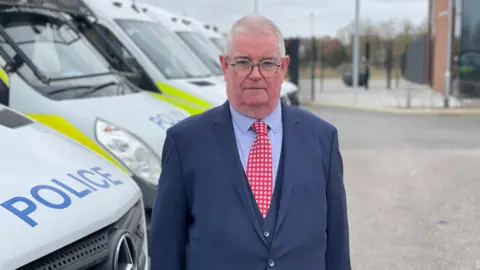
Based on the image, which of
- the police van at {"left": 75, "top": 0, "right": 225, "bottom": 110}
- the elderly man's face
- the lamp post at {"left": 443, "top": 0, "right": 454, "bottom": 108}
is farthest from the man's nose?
the lamp post at {"left": 443, "top": 0, "right": 454, "bottom": 108}

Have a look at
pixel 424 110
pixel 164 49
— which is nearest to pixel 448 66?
pixel 424 110

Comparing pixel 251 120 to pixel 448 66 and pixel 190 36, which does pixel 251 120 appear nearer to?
pixel 190 36

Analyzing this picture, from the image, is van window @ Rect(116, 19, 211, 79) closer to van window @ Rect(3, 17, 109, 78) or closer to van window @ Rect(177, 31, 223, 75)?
van window @ Rect(177, 31, 223, 75)

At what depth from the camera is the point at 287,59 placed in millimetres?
2045

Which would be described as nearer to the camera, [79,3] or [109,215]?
[109,215]

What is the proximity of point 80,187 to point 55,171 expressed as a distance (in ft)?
0.47

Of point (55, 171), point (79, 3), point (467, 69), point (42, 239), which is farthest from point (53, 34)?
point (467, 69)

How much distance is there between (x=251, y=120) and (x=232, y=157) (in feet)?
0.46

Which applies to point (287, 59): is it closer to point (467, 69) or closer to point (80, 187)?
point (80, 187)

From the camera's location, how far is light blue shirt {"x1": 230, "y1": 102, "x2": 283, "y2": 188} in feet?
6.59

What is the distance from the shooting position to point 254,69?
6.34 ft

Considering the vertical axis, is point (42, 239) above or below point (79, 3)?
below

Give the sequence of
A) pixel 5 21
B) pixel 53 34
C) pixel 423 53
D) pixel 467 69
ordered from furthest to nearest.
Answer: pixel 423 53 → pixel 467 69 → pixel 53 34 → pixel 5 21

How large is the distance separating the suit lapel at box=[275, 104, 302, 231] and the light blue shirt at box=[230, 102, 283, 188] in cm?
3
